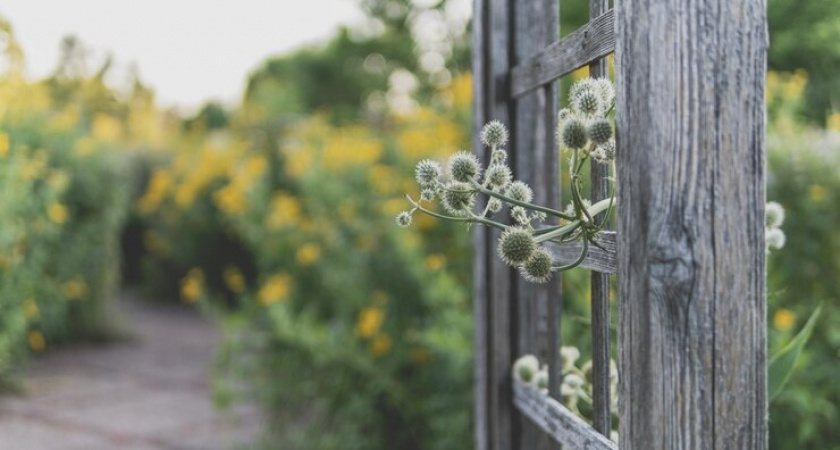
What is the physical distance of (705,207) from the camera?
0.90 m

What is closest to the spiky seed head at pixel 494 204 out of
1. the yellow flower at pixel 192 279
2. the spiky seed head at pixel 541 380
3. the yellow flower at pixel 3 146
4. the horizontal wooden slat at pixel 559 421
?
the horizontal wooden slat at pixel 559 421

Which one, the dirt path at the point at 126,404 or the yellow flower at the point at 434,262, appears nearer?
the yellow flower at the point at 434,262

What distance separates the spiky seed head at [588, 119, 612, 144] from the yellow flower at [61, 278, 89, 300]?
17.3 ft

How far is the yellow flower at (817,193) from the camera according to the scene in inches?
127

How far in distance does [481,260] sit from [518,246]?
35.6 inches

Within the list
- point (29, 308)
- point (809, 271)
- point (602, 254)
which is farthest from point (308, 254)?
point (602, 254)

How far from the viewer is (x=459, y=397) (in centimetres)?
298

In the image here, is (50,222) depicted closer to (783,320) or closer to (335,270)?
(335,270)

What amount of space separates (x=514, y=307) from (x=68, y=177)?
4578 mm

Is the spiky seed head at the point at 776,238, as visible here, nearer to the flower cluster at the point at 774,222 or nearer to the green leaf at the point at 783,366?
the flower cluster at the point at 774,222

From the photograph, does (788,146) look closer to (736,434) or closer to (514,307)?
(514,307)

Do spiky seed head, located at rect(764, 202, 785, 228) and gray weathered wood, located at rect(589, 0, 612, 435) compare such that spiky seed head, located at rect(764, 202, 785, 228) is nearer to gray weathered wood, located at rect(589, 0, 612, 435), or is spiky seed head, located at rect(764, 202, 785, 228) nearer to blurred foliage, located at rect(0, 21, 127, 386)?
gray weathered wood, located at rect(589, 0, 612, 435)

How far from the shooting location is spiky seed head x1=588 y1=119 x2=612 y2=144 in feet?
3.20

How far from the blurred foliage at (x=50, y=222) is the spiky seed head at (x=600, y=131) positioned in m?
3.94
